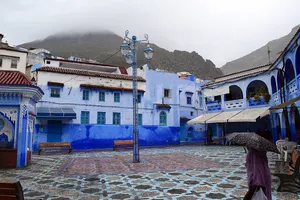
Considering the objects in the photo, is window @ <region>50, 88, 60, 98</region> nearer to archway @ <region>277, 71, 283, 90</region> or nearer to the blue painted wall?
the blue painted wall

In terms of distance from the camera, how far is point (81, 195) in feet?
18.3

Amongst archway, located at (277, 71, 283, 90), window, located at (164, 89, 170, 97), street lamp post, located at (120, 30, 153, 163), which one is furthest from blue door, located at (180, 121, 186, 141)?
street lamp post, located at (120, 30, 153, 163)

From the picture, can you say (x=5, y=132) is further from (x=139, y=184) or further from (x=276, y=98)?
(x=276, y=98)

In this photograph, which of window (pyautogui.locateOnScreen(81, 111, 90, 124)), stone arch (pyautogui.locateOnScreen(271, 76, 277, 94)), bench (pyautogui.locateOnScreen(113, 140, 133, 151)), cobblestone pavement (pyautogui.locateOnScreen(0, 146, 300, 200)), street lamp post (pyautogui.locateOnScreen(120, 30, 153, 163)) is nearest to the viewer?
cobblestone pavement (pyautogui.locateOnScreen(0, 146, 300, 200))

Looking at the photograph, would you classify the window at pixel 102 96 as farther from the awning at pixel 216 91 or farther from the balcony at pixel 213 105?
the balcony at pixel 213 105

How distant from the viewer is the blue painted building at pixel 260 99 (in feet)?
44.7

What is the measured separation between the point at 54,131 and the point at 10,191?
15886 millimetres

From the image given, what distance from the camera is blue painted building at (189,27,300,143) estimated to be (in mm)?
13625

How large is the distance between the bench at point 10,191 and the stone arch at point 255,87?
19.0m

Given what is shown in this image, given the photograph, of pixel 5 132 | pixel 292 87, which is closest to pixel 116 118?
pixel 5 132

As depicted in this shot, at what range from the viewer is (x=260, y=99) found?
18.4 m

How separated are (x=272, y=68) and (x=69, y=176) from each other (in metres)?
15.6

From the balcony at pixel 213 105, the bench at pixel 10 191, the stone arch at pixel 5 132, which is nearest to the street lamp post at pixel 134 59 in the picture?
the stone arch at pixel 5 132

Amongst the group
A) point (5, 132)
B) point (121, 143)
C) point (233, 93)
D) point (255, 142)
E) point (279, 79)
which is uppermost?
point (233, 93)
